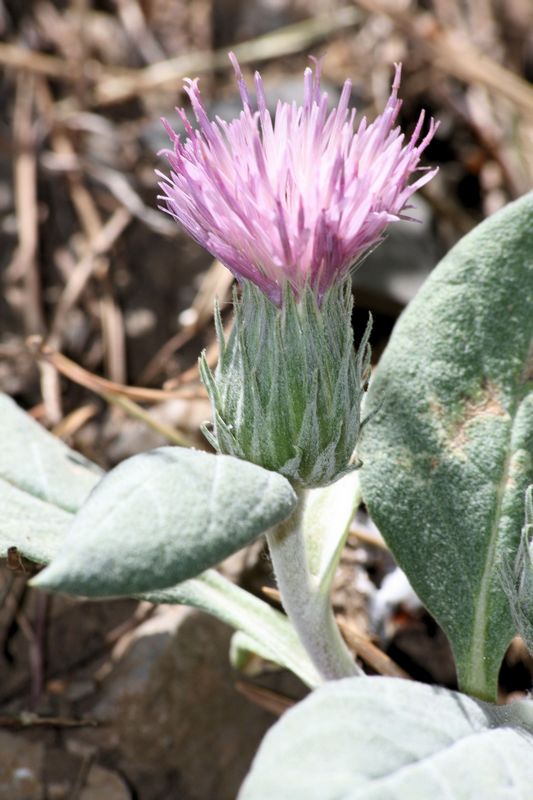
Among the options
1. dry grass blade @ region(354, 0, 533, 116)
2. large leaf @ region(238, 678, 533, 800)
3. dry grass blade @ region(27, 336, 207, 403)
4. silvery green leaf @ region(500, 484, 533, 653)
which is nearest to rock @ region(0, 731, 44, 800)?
dry grass blade @ region(27, 336, 207, 403)

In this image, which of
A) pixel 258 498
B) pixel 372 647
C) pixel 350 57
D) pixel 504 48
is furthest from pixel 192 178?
pixel 504 48

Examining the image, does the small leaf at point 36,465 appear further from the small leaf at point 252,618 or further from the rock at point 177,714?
the rock at point 177,714

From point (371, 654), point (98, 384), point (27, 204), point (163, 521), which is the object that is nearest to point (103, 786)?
point (371, 654)

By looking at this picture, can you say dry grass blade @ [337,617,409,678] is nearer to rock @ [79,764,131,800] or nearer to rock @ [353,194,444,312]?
rock @ [79,764,131,800]

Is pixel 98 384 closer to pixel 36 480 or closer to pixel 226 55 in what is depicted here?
pixel 36 480

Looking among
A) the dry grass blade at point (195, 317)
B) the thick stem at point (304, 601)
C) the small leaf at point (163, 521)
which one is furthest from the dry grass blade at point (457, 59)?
the small leaf at point (163, 521)
